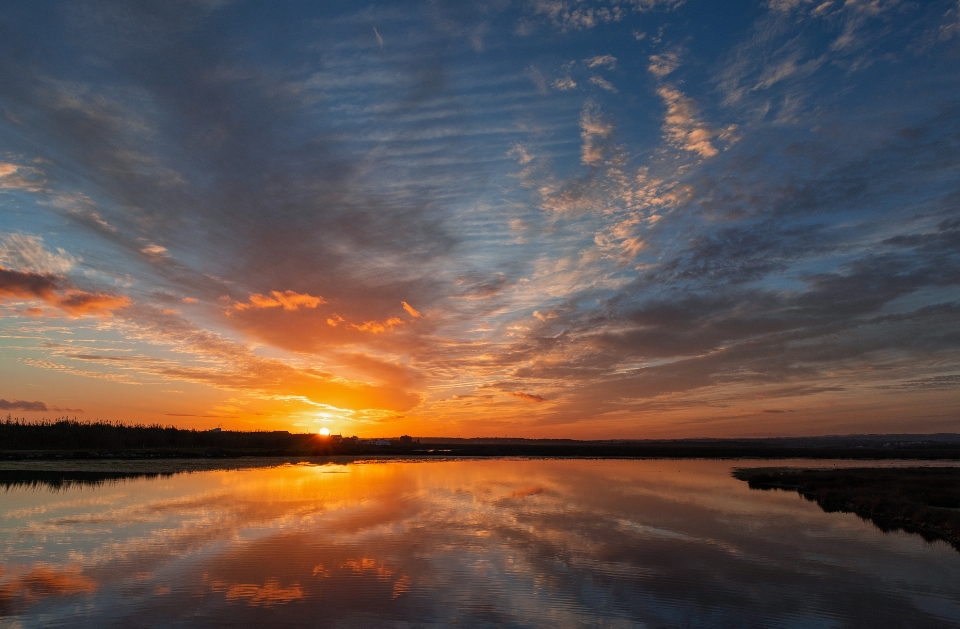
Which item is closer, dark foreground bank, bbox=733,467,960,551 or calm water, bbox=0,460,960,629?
calm water, bbox=0,460,960,629

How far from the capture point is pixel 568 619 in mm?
14461

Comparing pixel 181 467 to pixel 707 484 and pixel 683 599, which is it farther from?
pixel 683 599

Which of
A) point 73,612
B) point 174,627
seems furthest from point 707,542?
point 73,612

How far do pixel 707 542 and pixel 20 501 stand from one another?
3659 cm

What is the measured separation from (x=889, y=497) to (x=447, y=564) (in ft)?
107

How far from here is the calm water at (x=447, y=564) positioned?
1479 centimetres

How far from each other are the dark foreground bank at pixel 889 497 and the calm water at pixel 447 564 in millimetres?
1892

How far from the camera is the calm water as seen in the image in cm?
1479

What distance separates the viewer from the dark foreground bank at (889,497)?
96.9 ft

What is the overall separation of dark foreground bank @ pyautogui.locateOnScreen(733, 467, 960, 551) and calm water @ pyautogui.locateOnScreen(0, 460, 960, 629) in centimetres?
189

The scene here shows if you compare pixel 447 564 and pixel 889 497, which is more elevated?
pixel 889 497

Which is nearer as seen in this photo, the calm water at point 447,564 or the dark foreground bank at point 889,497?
the calm water at point 447,564

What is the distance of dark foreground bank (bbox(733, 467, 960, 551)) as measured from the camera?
96.9 feet

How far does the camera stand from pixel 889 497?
120ft
